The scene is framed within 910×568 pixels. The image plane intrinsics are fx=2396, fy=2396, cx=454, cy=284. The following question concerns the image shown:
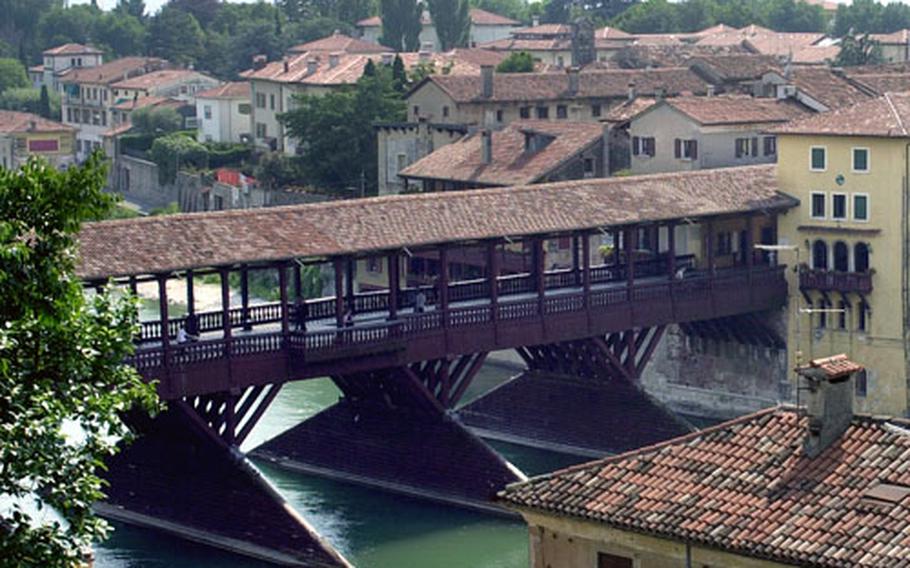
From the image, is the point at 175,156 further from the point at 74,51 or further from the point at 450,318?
the point at 450,318

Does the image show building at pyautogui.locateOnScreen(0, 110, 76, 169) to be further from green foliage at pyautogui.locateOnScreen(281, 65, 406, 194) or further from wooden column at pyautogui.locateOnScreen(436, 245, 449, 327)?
wooden column at pyautogui.locateOnScreen(436, 245, 449, 327)

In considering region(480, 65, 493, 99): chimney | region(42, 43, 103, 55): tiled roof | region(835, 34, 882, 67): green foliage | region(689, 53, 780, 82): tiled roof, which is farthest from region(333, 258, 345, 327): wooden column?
region(42, 43, 103, 55): tiled roof

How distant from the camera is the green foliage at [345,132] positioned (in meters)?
86.8

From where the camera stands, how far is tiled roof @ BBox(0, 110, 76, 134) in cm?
12181

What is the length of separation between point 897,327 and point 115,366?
3987 cm

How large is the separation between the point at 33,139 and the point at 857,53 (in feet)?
138

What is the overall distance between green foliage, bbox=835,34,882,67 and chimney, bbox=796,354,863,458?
83150mm

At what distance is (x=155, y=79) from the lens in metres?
127

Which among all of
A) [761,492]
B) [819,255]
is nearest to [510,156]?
[819,255]

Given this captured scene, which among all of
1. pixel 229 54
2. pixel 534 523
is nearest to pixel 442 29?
pixel 229 54

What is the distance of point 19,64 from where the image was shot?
156m

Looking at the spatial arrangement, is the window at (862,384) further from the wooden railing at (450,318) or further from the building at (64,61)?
the building at (64,61)

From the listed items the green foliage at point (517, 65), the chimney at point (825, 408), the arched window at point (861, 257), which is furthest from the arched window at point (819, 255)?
the green foliage at point (517, 65)

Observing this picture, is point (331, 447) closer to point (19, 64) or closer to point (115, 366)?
point (115, 366)
